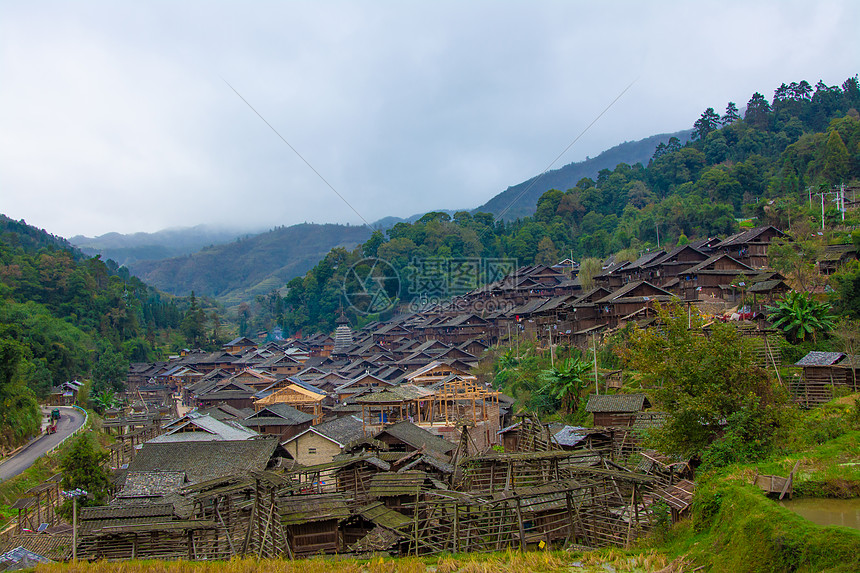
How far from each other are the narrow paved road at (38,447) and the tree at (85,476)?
27.4ft

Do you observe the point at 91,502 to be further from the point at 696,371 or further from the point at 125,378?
the point at 125,378

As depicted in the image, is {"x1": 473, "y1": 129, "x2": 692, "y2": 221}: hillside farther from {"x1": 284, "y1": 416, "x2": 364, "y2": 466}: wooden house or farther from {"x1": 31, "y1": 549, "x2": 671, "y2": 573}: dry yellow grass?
{"x1": 31, "y1": 549, "x2": 671, "y2": 573}: dry yellow grass

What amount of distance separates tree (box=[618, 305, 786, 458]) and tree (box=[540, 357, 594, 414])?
12272 mm

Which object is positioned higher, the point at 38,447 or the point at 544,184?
the point at 544,184

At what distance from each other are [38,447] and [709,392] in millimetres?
34630

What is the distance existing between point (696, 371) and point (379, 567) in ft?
29.5

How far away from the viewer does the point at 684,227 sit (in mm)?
60031

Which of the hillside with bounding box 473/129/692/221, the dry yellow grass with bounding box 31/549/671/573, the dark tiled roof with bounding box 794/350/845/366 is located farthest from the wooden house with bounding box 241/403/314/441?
the hillside with bounding box 473/129/692/221

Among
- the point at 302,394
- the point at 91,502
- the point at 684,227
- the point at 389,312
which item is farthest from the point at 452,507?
the point at 389,312

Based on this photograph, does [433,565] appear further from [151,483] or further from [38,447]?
→ [38,447]

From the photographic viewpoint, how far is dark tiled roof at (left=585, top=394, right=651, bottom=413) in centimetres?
2377

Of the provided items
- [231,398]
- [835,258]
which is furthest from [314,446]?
[835,258]

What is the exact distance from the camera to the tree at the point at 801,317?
25.0 meters

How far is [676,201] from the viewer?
63.3 metres
